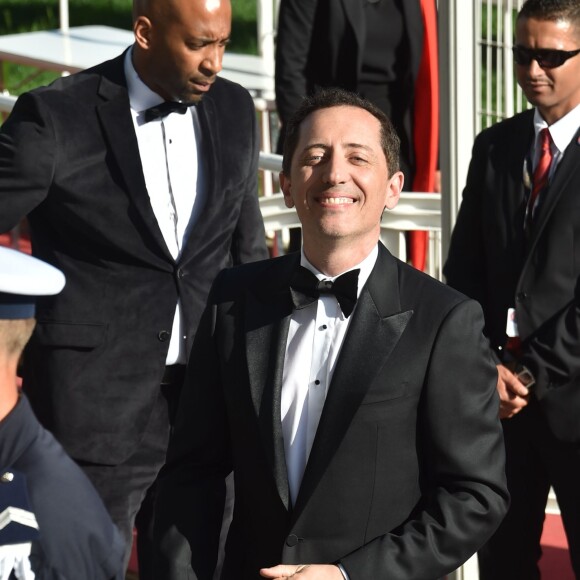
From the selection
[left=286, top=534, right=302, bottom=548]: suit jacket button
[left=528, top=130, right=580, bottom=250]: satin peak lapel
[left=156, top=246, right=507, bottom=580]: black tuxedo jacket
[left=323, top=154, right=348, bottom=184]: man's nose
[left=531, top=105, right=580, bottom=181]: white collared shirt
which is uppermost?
[left=323, top=154, right=348, bottom=184]: man's nose

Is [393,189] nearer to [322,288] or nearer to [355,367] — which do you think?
[322,288]

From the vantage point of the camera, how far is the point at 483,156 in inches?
182

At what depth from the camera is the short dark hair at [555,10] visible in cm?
448

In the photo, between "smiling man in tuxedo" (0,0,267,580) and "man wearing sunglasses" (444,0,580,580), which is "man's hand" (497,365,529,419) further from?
"smiling man in tuxedo" (0,0,267,580)

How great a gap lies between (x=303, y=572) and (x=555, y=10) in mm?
2181

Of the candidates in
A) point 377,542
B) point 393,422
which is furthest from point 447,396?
point 377,542

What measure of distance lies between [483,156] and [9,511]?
92.9 inches

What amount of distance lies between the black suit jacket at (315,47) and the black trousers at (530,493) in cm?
253

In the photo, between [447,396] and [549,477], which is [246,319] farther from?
[549,477]

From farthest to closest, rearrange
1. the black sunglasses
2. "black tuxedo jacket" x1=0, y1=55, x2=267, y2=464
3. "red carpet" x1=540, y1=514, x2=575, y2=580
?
"red carpet" x1=540, y1=514, x2=575, y2=580, the black sunglasses, "black tuxedo jacket" x1=0, y1=55, x2=267, y2=464

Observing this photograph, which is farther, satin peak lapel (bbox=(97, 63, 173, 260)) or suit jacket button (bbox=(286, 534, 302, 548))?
satin peak lapel (bbox=(97, 63, 173, 260))

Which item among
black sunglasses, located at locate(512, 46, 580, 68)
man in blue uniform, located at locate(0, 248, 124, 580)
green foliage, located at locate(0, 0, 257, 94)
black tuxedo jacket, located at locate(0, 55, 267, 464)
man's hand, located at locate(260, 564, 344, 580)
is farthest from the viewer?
green foliage, located at locate(0, 0, 257, 94)

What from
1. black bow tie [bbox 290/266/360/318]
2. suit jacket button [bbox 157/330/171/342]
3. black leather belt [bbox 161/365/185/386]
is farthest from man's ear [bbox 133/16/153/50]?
black bow tie [bbox 290/266/360/318]

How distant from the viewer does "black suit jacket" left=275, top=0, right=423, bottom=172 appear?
6.66 m
